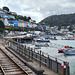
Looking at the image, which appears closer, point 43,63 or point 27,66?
point 27,66

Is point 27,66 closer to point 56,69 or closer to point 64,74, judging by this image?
point 56,69

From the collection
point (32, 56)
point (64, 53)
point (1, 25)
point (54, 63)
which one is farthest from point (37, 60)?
point (1, 25)

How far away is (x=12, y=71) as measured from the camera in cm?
1471

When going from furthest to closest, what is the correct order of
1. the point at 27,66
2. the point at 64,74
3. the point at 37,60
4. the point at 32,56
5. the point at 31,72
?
the point at 32,56 < the point at 37,60 < the point at 27,66 < the point at 31,72 < the point at 64,74

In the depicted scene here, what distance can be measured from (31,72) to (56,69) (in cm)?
223

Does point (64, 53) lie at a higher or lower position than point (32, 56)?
lower

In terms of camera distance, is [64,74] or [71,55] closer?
[64,74]

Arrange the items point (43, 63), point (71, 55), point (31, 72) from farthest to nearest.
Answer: point (71, 55) → point (43, 63) → point (31, 72)

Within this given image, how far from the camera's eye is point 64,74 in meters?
12.2

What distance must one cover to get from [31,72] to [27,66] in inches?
87.1

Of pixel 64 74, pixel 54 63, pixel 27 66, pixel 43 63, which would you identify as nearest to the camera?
pixel 64 74

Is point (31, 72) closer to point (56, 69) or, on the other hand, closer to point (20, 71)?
point (20, 71)

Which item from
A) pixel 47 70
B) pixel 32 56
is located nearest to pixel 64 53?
pixel 32 56

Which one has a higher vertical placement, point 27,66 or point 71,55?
point 27,66
